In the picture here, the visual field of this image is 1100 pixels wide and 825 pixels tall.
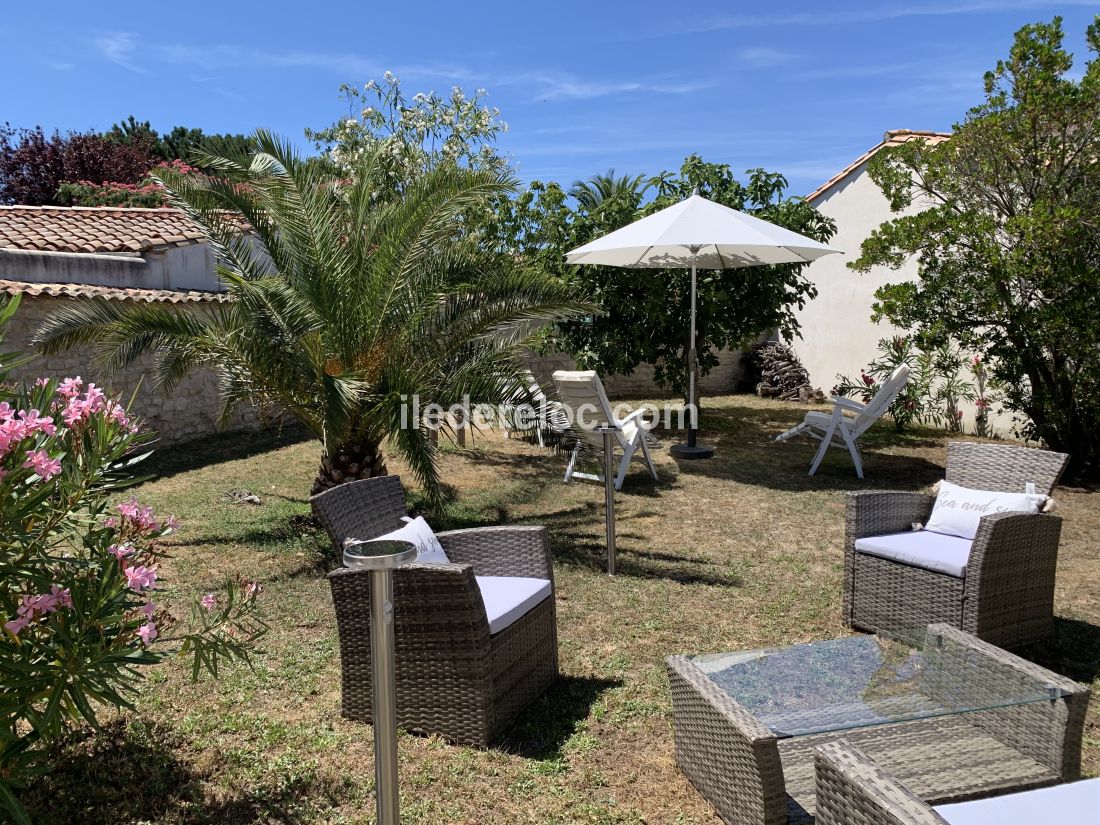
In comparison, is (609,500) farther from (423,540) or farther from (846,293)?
(846,293)

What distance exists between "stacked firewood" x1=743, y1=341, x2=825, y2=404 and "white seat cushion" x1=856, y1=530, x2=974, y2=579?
34.1 feet

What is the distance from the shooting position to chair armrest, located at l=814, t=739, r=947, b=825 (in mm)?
1804

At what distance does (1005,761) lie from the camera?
288 centimetres

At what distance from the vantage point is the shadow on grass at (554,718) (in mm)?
3412

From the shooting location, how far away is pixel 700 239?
789 cm

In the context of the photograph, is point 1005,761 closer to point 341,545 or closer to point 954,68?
point 341,545

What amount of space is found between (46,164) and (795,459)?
26322mm

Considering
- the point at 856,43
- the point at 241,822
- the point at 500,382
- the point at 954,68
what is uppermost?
the point at 856,43

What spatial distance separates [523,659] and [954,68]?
7.49 meters

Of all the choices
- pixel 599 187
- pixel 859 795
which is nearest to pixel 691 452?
pixel 859 795

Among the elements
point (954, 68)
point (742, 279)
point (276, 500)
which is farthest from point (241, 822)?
point (742, 279)

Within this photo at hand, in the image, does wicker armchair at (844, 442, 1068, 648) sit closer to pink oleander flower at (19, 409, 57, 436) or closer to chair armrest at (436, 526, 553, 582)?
chair armrest at (436, 526, 553, 582)

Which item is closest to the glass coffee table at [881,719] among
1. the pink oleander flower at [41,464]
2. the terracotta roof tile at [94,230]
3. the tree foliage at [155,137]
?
the pink oleander flower at [41,464]

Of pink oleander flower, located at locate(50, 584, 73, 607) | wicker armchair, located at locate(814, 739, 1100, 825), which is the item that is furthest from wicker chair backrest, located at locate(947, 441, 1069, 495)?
pink oleander flower, located at locate(50, 584, 73, 607)
